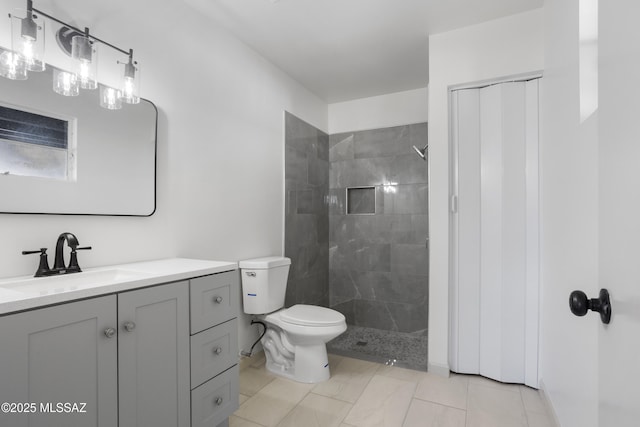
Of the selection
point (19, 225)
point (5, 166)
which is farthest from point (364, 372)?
point (5, 166)

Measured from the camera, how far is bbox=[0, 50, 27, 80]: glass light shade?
50.5 inches

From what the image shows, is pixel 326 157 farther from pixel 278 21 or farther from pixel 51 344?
pixel 51 344

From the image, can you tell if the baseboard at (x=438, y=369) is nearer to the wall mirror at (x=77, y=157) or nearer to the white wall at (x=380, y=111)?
the wall mirror at (x=77, y=157)

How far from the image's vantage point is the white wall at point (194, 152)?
5.20ft

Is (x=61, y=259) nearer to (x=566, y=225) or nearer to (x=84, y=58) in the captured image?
(x=84, y=58)

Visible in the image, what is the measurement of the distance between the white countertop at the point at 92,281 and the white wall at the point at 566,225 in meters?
1.55

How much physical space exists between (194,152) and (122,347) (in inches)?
51.0

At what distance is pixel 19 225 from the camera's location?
1.36 m

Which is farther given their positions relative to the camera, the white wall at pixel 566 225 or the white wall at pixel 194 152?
the white wall at pixel 194 152

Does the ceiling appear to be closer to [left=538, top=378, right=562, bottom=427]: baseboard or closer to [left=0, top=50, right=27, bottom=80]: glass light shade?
[left=0, top=50, right=27, bottom=80]: glass light shade

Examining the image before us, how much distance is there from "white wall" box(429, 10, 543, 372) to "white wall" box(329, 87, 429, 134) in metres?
0.99

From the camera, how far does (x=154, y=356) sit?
1306 mm

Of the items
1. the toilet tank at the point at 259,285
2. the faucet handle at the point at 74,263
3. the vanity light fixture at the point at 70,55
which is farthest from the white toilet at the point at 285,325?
the vanity light fixture at the point at 70,55

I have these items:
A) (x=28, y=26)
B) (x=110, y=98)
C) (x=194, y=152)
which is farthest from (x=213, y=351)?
(x=28, y=26)
